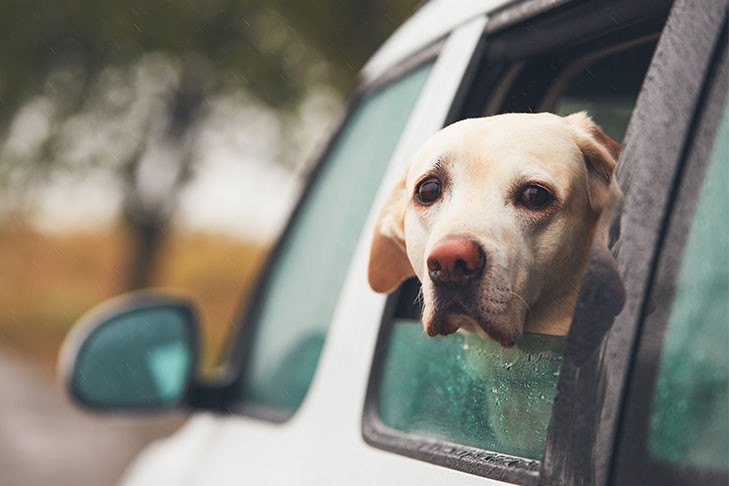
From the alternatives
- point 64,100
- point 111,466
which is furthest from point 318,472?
point 64,100

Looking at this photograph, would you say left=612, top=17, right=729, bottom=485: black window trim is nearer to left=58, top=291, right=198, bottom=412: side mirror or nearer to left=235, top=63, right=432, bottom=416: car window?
left=235, top=63, right=432, bottom=416: car window

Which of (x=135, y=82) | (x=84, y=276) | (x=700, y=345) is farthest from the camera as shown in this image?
(x=84, y=276)

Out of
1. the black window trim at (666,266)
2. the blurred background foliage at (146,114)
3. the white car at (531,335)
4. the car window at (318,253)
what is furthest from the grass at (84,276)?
the black window trim at (666,266)

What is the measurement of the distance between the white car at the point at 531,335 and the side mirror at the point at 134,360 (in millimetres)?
290

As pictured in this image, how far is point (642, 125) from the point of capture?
929mm

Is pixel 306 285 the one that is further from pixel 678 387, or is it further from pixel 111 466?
pixel 111 466

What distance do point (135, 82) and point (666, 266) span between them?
751 inches

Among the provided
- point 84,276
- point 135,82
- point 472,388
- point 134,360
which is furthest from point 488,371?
point 84,276

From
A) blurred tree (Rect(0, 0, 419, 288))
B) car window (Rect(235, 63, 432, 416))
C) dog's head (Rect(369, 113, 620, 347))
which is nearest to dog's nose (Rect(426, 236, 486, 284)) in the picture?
dog's head (Rect(369, 113, 620, 347))

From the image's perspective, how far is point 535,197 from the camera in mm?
938

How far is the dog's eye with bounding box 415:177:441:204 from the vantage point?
1014 mm

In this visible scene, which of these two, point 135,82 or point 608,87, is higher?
point 135,82

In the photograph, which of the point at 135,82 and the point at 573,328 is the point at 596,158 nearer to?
the point at 573,328

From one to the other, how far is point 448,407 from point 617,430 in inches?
16.5
